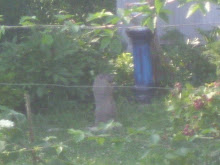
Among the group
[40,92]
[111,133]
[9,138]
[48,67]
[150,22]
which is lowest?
[111,133]

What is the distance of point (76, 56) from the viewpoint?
326 inches

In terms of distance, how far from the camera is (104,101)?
738 centimetres

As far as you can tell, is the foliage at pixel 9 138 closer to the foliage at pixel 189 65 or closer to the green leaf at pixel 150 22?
the green leaf at pixel 150 22

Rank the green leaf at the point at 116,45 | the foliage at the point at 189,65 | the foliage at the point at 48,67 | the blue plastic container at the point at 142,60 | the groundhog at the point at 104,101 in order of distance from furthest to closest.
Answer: the foliage at the point at 189,65, the blue plastic container at the point at 142,60, the foliage at the point at 48,67, the groundhog at the point at 104,101, the green leaf at the point at 116,45

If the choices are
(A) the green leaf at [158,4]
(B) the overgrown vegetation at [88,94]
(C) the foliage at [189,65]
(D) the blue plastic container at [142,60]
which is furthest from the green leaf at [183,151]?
(C) the foliage at [189,65]

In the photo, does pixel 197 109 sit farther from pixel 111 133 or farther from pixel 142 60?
pixel 142 60

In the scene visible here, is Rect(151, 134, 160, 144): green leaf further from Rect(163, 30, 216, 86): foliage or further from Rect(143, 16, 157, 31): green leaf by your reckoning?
Rect(163, 30, 216, 86): foliage

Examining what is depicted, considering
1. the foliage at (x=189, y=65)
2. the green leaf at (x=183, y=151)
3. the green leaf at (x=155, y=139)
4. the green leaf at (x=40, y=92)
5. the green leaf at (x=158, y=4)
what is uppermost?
the green leaf at (x=158, y=4)

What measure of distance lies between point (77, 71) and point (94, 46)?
0.92m

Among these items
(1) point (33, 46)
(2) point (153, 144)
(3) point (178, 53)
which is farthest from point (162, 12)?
(3) point (178, 53)

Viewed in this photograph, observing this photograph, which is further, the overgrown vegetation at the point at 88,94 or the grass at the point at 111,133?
the grass at the point at 111,133

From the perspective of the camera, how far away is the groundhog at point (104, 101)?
24.0 ft

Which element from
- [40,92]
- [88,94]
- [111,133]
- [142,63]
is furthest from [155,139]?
[142,63]

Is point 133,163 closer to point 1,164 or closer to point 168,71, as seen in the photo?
point 1,164
